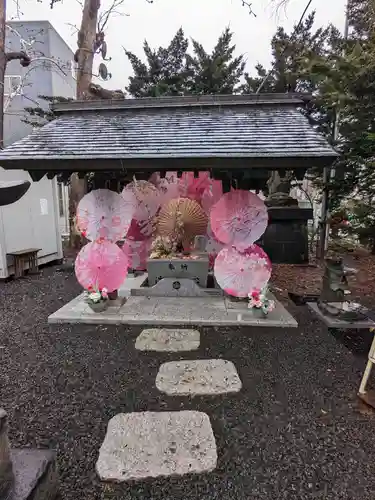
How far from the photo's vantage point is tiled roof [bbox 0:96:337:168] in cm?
441

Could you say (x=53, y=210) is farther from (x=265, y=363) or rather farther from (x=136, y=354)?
(x=265, y=363)

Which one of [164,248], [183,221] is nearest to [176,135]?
[183,221]

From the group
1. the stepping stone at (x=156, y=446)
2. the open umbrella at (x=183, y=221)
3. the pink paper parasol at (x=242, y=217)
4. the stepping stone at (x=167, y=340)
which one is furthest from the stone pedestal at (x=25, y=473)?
the open umbrella at (x=183, y=221)

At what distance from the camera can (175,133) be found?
4.98m

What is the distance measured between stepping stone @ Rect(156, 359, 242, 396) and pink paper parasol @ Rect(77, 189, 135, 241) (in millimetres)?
2762

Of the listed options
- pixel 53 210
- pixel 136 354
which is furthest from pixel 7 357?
pixel 53 210

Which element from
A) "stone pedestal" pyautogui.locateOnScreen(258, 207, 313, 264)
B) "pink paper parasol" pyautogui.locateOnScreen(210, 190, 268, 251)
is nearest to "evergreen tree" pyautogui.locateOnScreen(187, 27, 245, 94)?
"stone pedestal" pyautogui.locateOnScreen(258, 207, 313, 264)

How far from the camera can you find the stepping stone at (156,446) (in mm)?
2256

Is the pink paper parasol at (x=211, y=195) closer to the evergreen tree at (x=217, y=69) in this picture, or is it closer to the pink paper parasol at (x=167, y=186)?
the pink paper parasol at (x=167, y=186)

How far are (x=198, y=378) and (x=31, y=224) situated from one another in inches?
257

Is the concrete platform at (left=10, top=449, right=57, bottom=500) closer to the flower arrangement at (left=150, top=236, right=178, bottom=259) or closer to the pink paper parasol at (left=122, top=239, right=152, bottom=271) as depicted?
the flower arrangement at (left=150, top=236, right=178, bottom=259)

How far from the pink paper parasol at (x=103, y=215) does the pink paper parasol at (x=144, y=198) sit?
1441 mm

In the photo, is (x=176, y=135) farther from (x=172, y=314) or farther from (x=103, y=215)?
(x=172, y=314)

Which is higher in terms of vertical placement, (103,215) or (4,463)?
(103,215)
